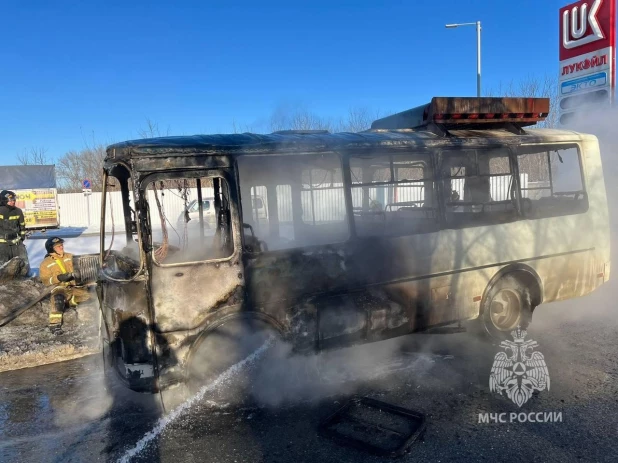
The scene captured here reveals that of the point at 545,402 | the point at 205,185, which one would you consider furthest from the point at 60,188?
the point at 545,402

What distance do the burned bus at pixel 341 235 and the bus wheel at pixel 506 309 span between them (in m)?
0.02

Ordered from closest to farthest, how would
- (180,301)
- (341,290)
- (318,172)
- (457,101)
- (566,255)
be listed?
(180,301), (341,290), (318,172), (457,101), (566,255)

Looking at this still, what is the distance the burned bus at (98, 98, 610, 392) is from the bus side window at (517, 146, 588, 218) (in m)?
0.03

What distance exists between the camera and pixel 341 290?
463cm

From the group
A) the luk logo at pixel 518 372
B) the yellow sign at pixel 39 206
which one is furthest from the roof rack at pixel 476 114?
the yellow sign at pixel 39 206

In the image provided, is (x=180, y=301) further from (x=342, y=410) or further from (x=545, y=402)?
(x=545, y=402)

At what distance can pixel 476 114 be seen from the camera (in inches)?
220

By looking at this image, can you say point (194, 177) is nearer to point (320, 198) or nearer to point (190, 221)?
point (190, 221)

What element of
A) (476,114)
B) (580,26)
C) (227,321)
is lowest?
(227,321)

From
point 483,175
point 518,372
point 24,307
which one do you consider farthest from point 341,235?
point 24,307

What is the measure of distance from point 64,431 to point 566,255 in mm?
6337

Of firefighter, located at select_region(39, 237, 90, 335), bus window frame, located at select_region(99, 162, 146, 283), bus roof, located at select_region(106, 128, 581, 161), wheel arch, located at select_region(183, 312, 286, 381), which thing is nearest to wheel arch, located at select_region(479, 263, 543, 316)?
bus roof, located at select_region(106, 128, 581, 161)

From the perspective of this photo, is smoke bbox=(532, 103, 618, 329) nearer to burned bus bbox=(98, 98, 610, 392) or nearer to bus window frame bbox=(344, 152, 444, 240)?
burned bus bbox=(98, 98, 610, 392)

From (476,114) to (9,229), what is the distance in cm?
892
